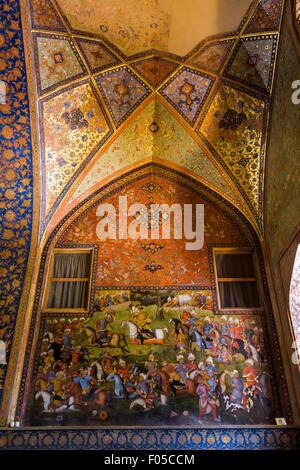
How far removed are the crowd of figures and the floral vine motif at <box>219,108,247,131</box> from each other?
4.00 metres

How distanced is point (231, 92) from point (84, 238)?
4.36 m

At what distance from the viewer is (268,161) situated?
8195mm

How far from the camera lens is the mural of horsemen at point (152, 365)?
22.2ft

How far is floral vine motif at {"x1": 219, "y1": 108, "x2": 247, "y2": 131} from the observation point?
8.38 metres

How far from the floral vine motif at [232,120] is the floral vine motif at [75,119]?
2953 mm

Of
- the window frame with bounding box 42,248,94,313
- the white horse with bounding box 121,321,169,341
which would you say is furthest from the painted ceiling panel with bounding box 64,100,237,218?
the white horse with bounding box 121,321,169,341

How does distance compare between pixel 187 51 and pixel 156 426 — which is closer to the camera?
pixel 156 426

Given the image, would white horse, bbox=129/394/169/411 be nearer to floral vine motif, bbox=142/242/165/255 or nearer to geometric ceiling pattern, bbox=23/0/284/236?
floral vine motif, bbox=142/242/165/255

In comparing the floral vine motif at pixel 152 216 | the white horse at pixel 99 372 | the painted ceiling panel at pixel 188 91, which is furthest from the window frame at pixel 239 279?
the painted ceiling panel at pixel 188 91

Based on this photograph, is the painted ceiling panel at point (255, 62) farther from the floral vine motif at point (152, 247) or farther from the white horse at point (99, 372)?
the white horse at point (99, 372)

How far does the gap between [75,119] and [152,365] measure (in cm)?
525
